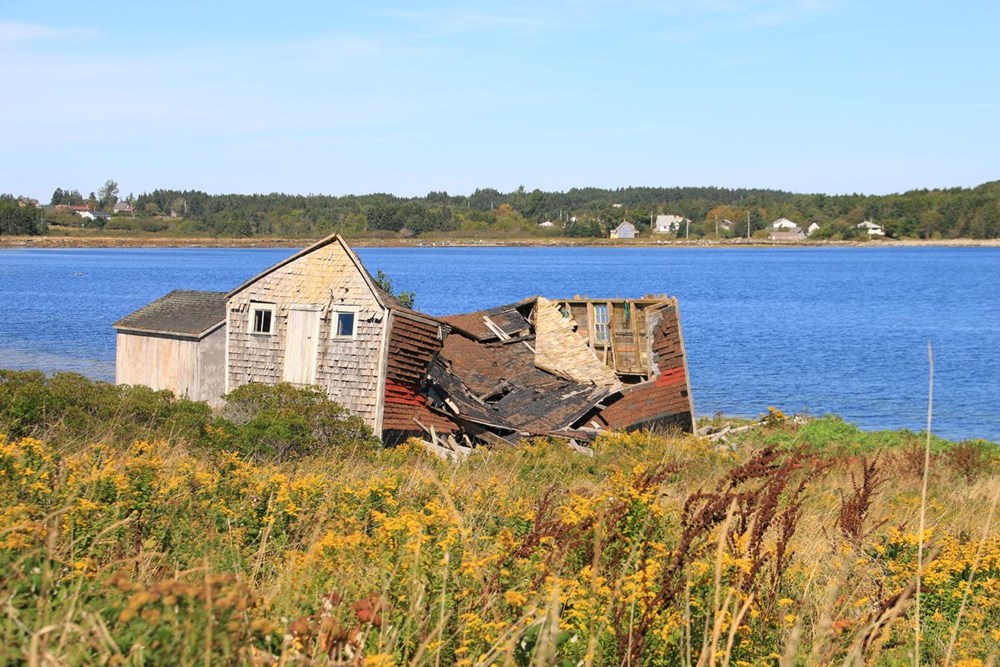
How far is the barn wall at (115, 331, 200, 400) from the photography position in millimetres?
24609

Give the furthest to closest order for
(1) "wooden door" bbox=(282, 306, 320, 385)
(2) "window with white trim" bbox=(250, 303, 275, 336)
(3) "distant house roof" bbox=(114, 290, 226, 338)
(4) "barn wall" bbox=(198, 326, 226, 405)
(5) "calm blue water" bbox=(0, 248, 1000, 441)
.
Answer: (5) "calm blue water" bbox=(0, 248, 1000, 441) < (3) "distant house roof" bbox=(114, 290, 226, 338) < (4) "barn wall" bbox=(198, 326, 226, 405) < (2) "window with white trim" bbox=(250, 303, 275, 336) < (1) "wooden door" bbox=(282, 306, 320, 385)

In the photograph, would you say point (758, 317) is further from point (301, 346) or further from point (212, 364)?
point (301, 346)

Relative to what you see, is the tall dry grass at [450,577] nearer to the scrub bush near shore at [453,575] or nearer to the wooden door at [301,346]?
the scrub bush near shore at [453,575]

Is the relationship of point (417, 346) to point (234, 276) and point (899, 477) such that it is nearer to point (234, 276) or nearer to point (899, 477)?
point (899, 477)

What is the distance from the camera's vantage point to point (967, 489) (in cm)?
1491

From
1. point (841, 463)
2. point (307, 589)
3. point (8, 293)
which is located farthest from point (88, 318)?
point (307, 589)

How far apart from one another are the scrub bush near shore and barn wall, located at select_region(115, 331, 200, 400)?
1602 cm

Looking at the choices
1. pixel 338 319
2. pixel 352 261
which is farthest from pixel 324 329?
pixel 352 261

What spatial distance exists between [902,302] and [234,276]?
216 ft

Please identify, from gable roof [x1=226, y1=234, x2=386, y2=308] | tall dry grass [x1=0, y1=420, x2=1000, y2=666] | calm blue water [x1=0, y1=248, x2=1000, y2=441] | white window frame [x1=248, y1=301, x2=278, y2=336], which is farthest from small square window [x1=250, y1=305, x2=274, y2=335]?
calm blue water [x1=0, y1=248, x2=1000, y2=441]

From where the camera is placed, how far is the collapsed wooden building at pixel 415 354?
21203 millimetres

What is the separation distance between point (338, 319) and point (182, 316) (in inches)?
239

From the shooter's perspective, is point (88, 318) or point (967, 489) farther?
point (88, 318)

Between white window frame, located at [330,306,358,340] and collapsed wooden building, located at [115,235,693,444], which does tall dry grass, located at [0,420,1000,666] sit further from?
white window frame, located at [330,306,358,340]
